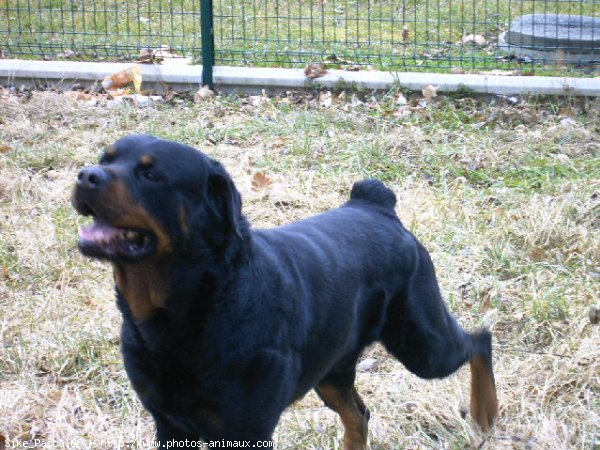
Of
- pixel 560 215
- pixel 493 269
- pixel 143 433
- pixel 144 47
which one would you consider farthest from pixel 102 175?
pixel 144 47

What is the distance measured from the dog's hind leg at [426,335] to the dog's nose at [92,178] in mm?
1370

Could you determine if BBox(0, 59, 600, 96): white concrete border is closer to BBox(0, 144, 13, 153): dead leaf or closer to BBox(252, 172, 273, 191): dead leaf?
BBox(0, 144, 13, 153): dead leaf

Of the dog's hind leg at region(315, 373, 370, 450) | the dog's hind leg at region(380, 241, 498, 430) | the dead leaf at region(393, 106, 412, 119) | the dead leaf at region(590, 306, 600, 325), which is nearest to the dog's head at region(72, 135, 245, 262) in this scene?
the dog's hind leg at region(380, 241, 498, 430)

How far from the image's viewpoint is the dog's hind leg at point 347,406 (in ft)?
12.9

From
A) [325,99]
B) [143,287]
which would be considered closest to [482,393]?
[143,287]

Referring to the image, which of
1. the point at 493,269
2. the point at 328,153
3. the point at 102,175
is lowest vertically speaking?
the point at 493,269

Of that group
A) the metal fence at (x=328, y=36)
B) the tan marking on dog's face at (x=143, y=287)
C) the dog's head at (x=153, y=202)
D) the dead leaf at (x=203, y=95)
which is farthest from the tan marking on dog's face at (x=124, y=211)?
the metal fence at (x=328, y=36)

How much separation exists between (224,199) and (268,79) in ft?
19.9

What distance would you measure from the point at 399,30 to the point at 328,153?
415cm

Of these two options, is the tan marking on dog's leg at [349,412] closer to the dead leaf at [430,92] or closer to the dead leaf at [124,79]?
the dead leaf at [430,92]

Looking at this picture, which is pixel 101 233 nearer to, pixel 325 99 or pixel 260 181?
pixel 260 181

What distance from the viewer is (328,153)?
24.3 feet

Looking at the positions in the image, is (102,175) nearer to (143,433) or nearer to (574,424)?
(143,433)

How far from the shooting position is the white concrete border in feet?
28.0
